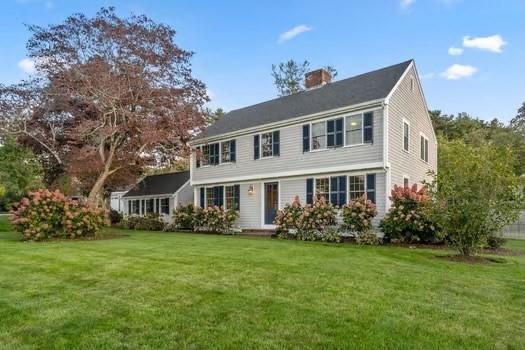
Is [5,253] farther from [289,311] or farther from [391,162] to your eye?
[391,162]

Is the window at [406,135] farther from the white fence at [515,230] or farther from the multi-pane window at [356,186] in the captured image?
the white fence at [515,230]

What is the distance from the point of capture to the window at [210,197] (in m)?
19.2

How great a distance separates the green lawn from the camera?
345cm

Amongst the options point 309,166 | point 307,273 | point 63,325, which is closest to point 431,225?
point 309,166

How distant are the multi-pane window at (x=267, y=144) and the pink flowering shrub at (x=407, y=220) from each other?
5902mm

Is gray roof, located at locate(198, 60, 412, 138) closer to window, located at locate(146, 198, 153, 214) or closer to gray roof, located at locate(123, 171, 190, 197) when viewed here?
gray roof, located at locate(123, 171, 190, 197)

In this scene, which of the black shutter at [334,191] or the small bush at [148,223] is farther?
the small bush at [148,223]

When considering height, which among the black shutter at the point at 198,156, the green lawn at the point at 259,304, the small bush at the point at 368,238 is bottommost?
the small bush at the point at 368,238

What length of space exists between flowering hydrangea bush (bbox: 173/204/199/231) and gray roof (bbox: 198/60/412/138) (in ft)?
11.9

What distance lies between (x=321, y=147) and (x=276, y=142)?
2299 millimetres

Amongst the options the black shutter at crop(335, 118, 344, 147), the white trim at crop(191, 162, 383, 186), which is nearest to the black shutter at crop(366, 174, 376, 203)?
the white trim at crop(191, 162, 383, 186)

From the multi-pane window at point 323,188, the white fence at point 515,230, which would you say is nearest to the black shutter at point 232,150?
the multi-pane window at point 323,188

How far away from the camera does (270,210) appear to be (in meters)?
16.7

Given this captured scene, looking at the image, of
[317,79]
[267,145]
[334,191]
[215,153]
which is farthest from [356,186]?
[215,153]
